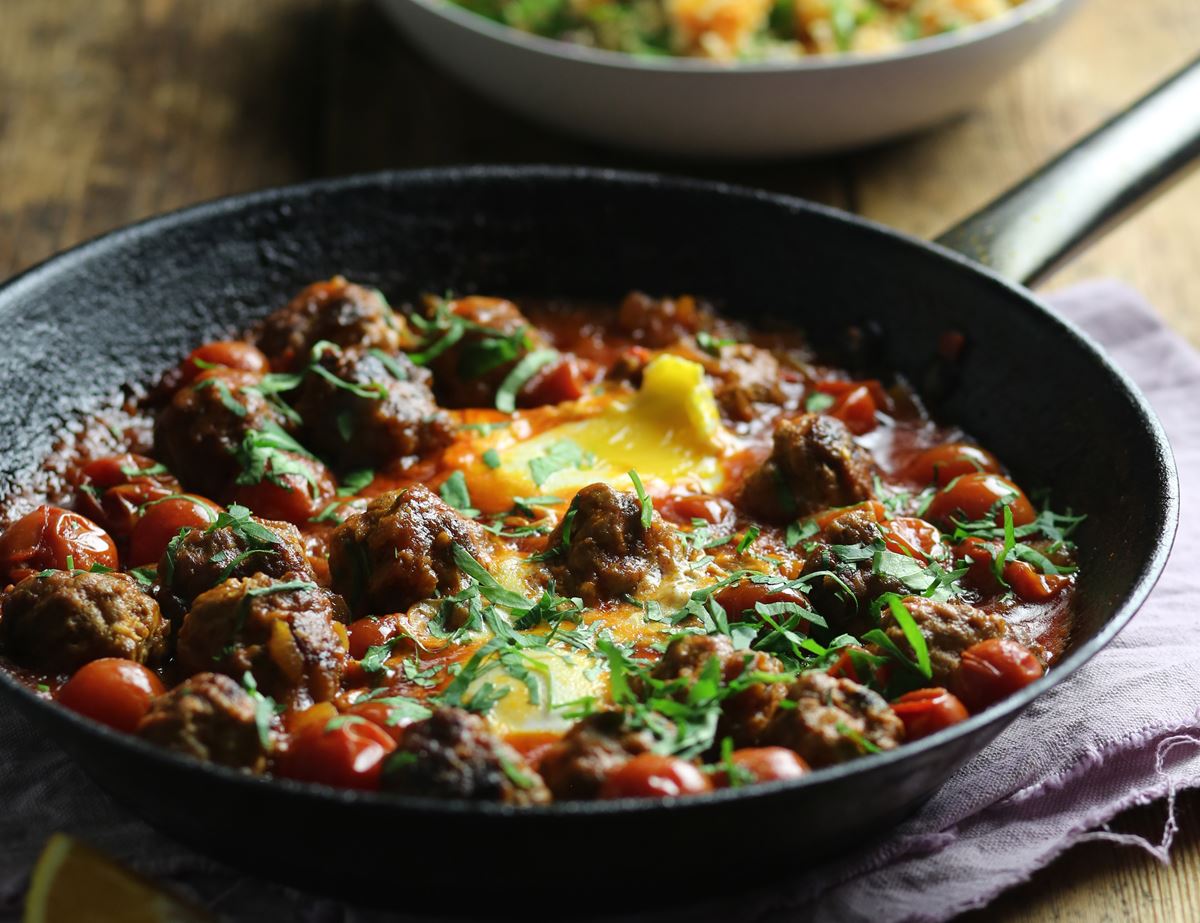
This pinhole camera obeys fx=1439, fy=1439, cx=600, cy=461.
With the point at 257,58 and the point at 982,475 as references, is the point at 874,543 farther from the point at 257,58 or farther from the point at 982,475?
the point at 257,58

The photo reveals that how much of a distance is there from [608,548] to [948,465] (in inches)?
57.6

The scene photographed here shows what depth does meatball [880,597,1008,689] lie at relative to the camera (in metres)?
4.00

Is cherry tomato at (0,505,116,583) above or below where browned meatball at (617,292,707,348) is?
below

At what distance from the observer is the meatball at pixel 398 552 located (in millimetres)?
4285

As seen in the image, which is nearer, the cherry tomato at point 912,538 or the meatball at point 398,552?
the meatball at point 398,552

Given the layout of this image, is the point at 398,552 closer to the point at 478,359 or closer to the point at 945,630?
the point at 478,359

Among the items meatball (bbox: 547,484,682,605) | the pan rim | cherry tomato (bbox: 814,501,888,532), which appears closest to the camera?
the pan rim

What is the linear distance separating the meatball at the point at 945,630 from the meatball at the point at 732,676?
1.26 feet

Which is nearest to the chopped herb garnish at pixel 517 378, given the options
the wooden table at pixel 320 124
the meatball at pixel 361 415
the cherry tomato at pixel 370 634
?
the meatball at pixel 361 415

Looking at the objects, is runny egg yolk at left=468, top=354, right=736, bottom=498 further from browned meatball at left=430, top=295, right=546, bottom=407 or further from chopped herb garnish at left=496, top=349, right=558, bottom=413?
browned meatball at left=430, top=295, right=546, bottom=407

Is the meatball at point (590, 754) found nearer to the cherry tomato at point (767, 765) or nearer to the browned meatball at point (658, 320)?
the cherry tomato at point (767, 765)

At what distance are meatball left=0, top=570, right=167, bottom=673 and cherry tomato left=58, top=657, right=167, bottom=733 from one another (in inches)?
5.2

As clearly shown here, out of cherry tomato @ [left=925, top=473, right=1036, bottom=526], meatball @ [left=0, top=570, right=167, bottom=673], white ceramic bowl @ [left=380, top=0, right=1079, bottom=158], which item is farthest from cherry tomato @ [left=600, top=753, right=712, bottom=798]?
white ceramic bowl @ [left=380, top=0, right=1079, bottom=158]

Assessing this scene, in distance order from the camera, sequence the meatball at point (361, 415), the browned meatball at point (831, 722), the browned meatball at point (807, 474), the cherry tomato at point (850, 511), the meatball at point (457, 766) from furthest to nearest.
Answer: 1. the meatball at point (361, 415)
2. the browned meatball at point (807, 474)
3. the cherry tomato at point (850, 511)
4. the browned meatball at point (831, 722)
5. the meatball at point (457, 766)
